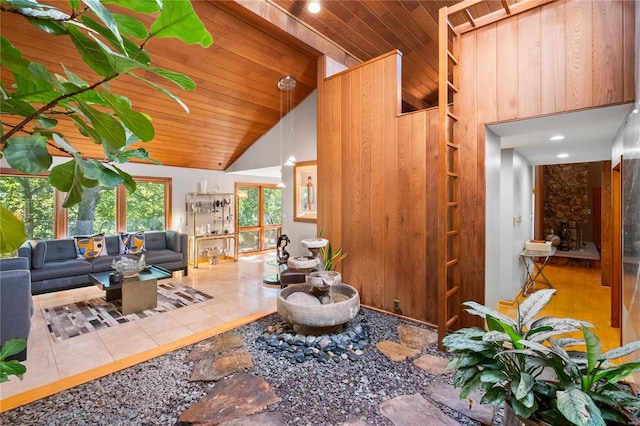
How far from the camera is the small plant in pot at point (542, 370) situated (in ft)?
3.71

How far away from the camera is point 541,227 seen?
734 centimetres

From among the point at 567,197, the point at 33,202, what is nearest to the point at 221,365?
the point at 33,202

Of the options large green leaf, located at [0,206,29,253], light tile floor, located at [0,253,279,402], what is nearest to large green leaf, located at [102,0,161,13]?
large green leaf, located at [0,206,29,253]

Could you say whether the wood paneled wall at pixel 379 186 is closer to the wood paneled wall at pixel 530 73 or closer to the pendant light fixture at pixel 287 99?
the wood paneled wall at pixel 530 73

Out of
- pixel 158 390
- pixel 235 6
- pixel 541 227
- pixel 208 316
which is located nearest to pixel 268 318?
pixel 208 316

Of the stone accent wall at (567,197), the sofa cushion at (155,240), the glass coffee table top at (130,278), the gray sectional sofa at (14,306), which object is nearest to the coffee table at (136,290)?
the glass coffee table top at (130,278)

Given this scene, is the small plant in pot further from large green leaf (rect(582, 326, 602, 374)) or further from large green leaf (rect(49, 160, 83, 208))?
large green leaf (rect(49, 160, 83, 208))

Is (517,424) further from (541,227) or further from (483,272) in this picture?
(541,227)

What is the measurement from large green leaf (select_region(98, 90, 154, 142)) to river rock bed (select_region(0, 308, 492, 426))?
1851 millimetres

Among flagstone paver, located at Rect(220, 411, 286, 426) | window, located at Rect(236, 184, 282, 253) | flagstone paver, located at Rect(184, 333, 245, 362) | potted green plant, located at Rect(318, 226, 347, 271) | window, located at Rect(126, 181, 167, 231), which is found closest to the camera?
flagstone paver, located at Rect(220, 411, 286, 426)

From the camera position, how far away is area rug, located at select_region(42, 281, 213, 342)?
10.6 ft

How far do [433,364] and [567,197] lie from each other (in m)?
7.39

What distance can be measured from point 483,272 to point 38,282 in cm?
588

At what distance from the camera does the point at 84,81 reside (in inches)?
20.8
